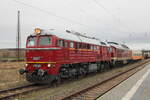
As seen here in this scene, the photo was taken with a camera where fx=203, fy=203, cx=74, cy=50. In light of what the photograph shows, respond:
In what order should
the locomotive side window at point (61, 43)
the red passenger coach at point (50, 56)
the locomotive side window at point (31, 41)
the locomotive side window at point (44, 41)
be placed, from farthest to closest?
1. the locomotive side window at point (31, 41)
2. the locomotive side window at point (61, 43)
3. the locomotive side window at point (44, 41)
4. the red passenger coach at point (50, 56)

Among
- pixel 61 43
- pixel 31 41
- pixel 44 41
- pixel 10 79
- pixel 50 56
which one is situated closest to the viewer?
pixel 50 56

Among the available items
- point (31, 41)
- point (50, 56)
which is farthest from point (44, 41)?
point (50, 56)

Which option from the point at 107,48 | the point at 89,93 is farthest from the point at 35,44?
the point at 107,48

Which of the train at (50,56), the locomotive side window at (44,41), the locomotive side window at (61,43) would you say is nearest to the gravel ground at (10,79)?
the train at (50,56)

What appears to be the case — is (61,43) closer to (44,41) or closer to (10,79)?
(44,41)

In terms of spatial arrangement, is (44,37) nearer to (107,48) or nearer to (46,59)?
(46,59)

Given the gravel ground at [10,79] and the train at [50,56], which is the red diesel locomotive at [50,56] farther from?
the gravel ground at [10,79]

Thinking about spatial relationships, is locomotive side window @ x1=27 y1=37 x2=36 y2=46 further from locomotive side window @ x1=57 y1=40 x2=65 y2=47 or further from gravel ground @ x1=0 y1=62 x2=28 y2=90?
gravel ground @ x1=0 y1=62 x2=28 y2=90

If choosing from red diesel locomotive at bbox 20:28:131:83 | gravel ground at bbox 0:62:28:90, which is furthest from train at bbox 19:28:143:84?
gravel ground at bbox 0:62:28:90

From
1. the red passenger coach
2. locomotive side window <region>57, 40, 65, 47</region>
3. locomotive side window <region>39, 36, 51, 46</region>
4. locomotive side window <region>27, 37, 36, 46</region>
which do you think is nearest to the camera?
the red passenger coach

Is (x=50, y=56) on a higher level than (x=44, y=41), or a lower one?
lower

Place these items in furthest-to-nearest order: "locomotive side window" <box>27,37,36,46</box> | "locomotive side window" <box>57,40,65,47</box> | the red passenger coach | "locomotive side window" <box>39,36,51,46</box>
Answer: "locomotive side window" <box>27,37,36,46</box>
"locomotive side window" <box>57,40,65,47</box>
"locomotive side window" <box>39,36,51,46</box>
the red passenger coach

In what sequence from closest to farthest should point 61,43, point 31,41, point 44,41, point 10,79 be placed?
point 44,41, point 61,43, point 31,41, point 10,79

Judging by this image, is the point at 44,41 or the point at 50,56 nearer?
A: the point at 50,56
